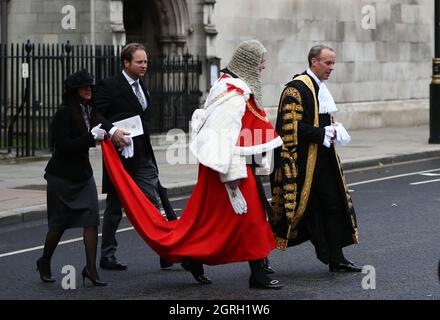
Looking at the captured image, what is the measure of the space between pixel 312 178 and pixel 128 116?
65.3 inches

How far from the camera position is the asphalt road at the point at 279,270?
8.62 m

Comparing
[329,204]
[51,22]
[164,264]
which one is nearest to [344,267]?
[329,204]

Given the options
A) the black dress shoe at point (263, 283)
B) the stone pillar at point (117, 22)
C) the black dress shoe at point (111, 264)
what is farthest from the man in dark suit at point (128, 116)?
the stone pillar at point (117, 22)

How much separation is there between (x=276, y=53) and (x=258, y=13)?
104cm

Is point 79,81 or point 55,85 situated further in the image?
point 55,85

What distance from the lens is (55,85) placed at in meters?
20.7

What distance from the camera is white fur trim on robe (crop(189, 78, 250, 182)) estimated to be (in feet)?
27.7

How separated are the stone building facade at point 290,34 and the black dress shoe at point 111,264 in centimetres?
1185

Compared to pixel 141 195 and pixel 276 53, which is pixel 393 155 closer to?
pixel 276 53

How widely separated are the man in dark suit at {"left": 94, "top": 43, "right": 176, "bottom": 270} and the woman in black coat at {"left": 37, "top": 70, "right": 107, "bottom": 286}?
0.63 metres

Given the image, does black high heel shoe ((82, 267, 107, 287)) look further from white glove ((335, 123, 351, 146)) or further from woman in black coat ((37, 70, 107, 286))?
white glove ((335, 123, 351, 146))

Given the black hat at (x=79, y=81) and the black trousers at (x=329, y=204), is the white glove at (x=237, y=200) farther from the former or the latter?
the black hat at (x=79, y=81)

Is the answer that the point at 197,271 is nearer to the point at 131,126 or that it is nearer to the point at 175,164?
the point at 131,126

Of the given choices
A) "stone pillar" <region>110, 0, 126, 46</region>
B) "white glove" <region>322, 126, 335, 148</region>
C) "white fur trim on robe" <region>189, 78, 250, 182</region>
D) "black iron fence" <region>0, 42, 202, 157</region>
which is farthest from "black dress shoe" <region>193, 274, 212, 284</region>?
"stone pillar" <region>110, 0, 126, 46</region>
